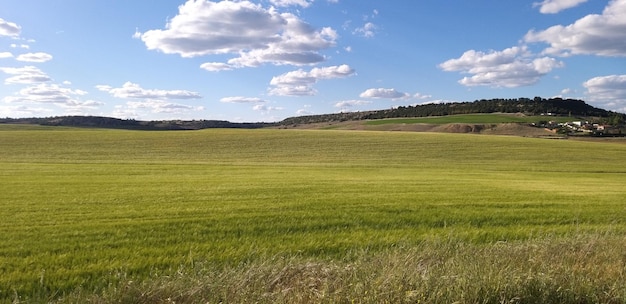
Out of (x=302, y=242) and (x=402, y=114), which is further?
(x=402, y=114)

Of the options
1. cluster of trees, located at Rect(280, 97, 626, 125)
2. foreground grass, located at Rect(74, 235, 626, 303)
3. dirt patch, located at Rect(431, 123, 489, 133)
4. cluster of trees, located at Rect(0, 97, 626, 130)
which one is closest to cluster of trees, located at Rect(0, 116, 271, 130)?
cluster of trees, located at Rect(0, 97, 626, 130)

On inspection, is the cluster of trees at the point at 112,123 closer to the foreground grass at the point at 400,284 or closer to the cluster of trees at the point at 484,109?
the cluster of trees at the point at 484,109

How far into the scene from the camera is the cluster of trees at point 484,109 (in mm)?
121562

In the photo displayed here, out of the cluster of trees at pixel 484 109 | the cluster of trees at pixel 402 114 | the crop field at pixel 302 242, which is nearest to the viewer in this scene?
the crop field at pixel 302 242

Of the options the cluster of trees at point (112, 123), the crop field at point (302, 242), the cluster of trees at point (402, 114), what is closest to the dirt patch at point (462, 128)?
the cluster of trees at point (402, 114)

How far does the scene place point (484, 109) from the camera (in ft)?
435

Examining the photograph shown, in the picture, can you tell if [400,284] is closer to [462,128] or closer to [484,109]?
[462,128]

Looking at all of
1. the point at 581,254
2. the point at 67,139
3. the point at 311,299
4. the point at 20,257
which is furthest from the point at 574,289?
the point at 67,139

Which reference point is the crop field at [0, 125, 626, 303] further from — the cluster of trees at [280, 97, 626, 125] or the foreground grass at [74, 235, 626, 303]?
the cluster of trees at [280, 97, 626, 125]

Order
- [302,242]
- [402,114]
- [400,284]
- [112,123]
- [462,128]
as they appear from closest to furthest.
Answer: [400,284] < [302,242] < [462,128] < [112,123] < [402,114]

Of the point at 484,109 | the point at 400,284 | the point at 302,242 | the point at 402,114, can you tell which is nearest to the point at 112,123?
the point at 402,114

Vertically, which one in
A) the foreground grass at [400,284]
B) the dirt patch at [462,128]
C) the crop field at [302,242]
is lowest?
the dirt patch at [462,128]

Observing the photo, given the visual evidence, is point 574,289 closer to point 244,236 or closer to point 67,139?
point 244,236

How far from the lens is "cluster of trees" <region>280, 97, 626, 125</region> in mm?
121562
